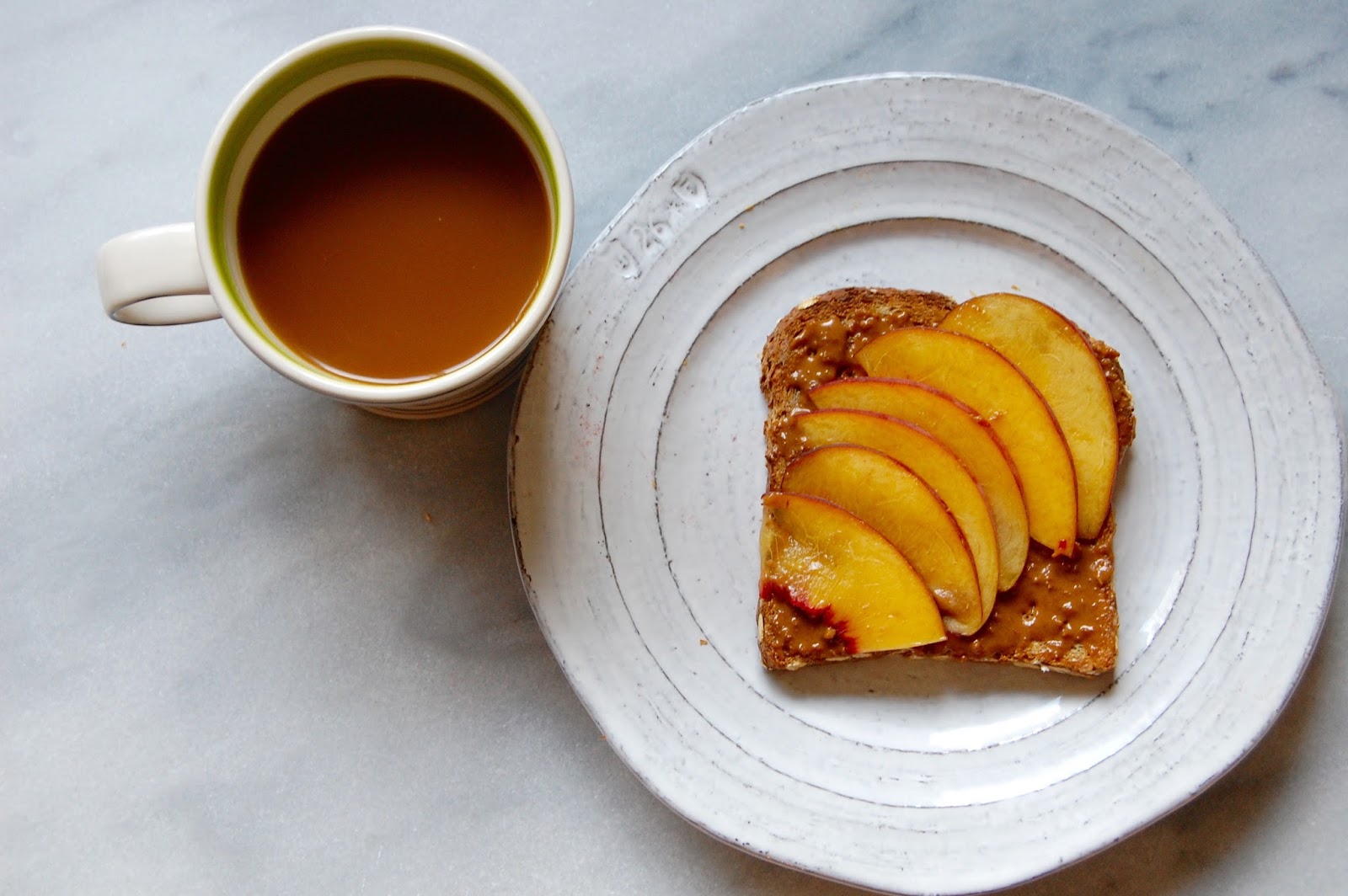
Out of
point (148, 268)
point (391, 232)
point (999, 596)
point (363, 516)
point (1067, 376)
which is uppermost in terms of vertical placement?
point (1067, 376)

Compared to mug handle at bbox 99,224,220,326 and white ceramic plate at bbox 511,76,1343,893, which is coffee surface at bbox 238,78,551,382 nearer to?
mug handle at bbox 99,224,220,326

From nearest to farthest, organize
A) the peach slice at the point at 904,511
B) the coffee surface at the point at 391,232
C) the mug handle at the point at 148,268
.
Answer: the mug handle at the point at 148,268
the coffee surface at the point at 391,232
the peach slice at the point at 904,511

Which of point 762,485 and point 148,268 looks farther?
point 762,485

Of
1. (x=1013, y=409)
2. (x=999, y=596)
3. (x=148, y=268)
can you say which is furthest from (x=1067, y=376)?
(x=148, y=268)

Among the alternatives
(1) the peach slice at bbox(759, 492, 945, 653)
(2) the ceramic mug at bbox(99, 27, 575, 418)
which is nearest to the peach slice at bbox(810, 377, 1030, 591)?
(1) the peach slice at bbox(759, 492, 945, 653)

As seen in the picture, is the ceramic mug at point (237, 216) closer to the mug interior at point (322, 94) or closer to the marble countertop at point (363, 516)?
the mug interior at point (322, 94)

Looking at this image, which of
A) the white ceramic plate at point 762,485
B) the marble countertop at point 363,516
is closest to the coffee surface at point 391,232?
the white ceramic plate at point 762,485

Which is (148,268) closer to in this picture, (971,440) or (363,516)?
(363,516)

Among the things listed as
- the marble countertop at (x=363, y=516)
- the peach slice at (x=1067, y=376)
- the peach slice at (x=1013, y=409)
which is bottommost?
the marble countertop at (x=363, y=516)
